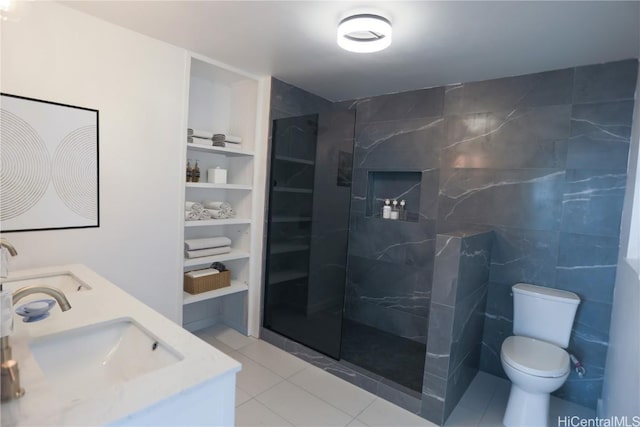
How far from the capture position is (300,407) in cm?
212

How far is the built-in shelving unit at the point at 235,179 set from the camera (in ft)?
9.46

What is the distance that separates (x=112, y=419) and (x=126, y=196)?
5.81ft

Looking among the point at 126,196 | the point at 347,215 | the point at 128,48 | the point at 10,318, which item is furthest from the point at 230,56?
the point at 10,318

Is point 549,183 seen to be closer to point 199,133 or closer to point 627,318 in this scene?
point 627,318

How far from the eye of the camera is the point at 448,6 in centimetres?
164

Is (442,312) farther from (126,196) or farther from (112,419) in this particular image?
(126,196)

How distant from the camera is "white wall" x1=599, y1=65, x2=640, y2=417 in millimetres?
1333

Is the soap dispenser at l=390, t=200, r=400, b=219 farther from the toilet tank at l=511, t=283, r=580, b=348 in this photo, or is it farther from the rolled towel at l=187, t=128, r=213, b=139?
the rolled towel at l=187, t=128, r=213, b=139

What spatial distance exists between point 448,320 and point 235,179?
2.19 m

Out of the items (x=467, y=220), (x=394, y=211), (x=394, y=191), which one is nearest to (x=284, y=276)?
(x=394, y=211)

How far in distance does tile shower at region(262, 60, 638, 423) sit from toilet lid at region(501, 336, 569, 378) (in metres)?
0.27

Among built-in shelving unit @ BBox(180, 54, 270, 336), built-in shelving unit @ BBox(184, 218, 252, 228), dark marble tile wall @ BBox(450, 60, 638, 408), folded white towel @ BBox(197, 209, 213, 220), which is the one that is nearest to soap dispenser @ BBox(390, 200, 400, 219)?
dark marble tile wall @ BBox(450, 60, 638, 408)

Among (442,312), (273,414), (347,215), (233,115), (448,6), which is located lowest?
(273,414)

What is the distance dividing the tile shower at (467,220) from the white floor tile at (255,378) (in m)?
0.34
